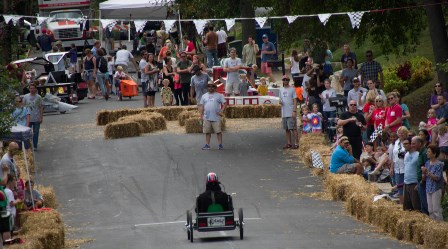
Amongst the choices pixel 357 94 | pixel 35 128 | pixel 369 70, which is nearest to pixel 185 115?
pixel 35 128

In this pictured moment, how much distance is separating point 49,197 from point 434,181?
8.29m

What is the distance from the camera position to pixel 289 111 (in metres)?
29.7

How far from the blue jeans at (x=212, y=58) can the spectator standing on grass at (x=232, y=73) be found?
21.8 feet

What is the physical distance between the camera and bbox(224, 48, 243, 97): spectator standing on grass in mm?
36156

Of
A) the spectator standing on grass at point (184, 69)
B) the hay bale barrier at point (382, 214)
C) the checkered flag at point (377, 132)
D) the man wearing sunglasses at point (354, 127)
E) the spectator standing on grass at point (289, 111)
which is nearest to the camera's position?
the hay bale barrier at point (382, 214)

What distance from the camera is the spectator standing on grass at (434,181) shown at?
19.1 meters

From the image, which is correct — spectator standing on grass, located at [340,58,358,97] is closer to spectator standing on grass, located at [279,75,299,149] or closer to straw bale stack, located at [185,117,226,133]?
spectator standing on grass, located at [279,75,299,149]

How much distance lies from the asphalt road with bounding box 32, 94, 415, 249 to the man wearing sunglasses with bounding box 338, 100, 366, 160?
125cm

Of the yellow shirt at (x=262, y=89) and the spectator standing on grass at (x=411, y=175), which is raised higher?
the yellow shirt at (x=262, y=89)

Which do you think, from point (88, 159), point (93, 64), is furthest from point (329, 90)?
point (93, 64)

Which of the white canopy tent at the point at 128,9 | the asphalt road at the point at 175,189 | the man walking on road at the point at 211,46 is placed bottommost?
the asphalt road at the point at 175,189

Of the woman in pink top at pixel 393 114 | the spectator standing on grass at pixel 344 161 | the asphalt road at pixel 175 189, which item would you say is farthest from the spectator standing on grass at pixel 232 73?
the spectator standing on grass at pixel 344 161

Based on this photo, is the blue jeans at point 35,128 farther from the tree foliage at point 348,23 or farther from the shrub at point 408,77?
the shrub at point 408,77

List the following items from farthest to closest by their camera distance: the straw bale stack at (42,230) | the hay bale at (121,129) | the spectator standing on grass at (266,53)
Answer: the spectator standing on grass at (266,53) → the hay bale at (121,129) → the straw bale stack at (42,230)
